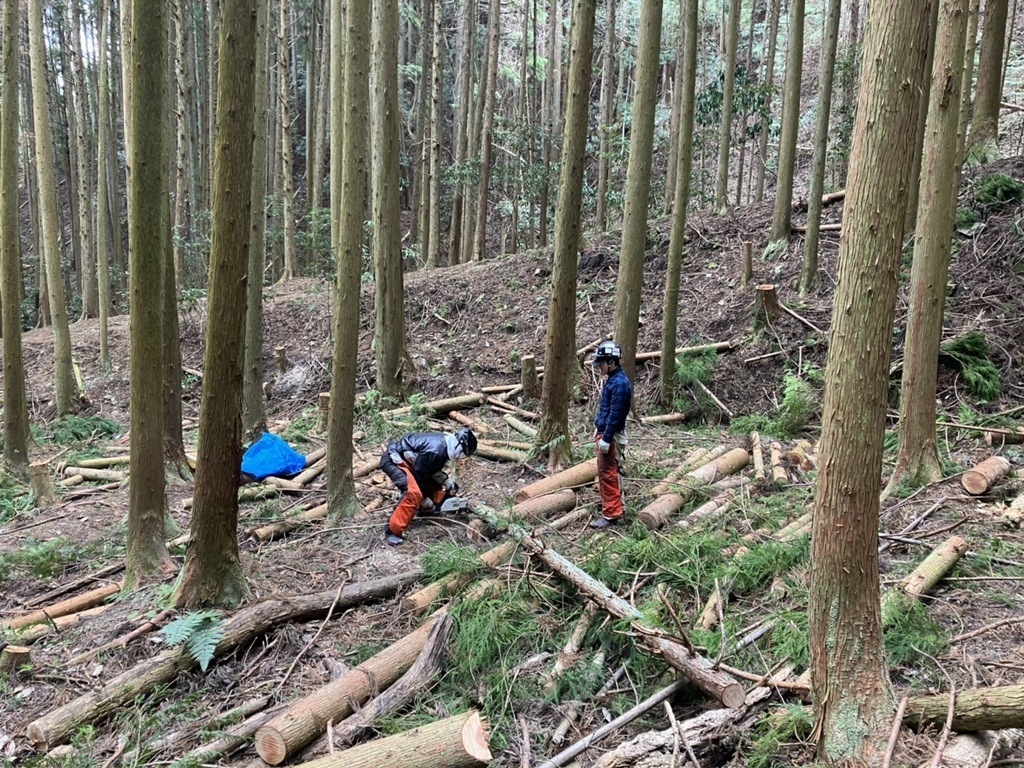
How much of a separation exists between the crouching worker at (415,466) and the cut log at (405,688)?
6.18ft

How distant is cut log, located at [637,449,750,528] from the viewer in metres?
6.77

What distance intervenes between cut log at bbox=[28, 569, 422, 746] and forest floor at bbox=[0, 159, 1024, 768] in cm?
8

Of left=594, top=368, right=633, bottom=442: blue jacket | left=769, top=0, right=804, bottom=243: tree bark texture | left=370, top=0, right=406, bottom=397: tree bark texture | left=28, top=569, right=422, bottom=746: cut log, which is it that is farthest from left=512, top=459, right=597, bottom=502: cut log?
left=769, top=0, right=804, bottom=243: tree bark texture

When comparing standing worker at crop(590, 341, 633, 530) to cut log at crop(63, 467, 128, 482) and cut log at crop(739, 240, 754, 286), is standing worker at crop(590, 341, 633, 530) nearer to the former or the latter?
cut log at crop(63, 467, 128, 482)

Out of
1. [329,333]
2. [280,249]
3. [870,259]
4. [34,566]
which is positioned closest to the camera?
[870,259]

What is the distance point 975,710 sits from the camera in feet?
10.4

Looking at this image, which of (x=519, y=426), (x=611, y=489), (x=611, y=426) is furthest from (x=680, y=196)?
(x=611, y=489)

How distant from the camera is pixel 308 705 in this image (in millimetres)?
4195

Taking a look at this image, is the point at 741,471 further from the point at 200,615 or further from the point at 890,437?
the point at 200,615

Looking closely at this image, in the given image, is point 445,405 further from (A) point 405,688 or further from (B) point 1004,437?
(B) point 1004,437

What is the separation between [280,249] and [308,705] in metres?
24.8

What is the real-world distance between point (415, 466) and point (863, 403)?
4.71 m

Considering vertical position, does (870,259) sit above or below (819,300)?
above

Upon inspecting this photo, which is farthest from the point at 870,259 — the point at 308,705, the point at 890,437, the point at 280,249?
the point at 280,249
